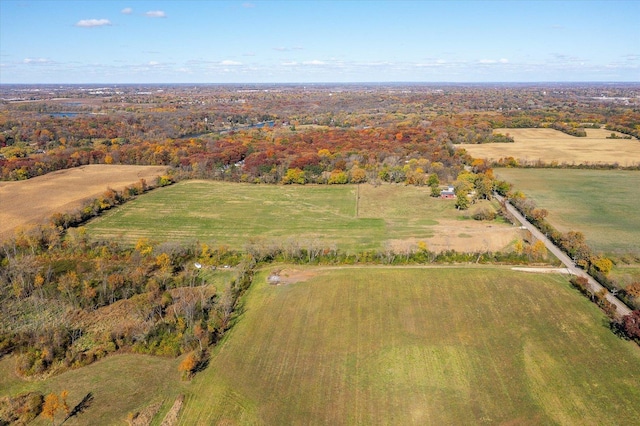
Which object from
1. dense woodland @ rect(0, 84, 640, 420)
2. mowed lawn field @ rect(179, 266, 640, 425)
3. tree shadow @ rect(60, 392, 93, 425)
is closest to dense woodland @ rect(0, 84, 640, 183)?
dense woodland @ rect(0, 84, 640, 420)

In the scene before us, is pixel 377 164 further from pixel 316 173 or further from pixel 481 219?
pixel 481 219

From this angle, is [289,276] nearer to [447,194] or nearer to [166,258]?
[166,258]

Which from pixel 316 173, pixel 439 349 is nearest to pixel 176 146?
pixel 316 173

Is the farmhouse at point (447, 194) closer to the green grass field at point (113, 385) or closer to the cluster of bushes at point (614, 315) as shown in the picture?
the cluster of bushes at point (614, 315)

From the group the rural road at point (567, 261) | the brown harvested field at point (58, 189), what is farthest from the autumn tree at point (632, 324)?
the brown harvested field at point (58, 189)

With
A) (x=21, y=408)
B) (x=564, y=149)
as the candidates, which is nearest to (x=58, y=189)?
(x=21, y=408)
